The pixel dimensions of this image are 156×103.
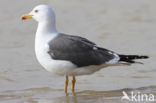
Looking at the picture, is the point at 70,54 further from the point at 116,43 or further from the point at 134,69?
the point at 116,43

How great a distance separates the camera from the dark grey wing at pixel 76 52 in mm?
6516

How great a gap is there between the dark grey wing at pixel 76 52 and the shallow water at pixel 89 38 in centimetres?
50

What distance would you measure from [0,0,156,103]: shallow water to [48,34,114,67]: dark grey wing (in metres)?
0.50

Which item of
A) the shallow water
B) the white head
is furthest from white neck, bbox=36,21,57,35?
the shallow water

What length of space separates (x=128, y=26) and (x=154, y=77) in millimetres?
4096

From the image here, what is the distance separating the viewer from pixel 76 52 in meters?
6.58

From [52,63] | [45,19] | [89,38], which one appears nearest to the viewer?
[52,63]

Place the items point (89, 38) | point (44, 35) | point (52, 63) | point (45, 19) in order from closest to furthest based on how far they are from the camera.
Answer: point (52, 63) → point (44, 35) → point (45, 19) → point (89, 38)

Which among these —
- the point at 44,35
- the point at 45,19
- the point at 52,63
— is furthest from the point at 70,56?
the point at 45,19

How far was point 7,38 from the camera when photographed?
34.8ft

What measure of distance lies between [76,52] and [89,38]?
3.99 metres

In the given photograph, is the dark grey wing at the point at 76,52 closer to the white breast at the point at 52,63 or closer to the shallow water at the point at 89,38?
the white breast at the point at 52,63

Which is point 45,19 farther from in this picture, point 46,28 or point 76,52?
point 76,52

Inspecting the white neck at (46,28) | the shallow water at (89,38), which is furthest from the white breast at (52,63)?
the shallow water at (89,38)
